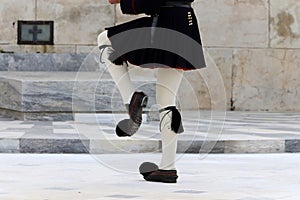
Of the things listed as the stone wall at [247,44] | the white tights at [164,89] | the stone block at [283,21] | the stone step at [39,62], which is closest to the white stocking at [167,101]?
the white tights at [164,89]

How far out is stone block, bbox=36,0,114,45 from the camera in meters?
14.0

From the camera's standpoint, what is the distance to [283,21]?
14344mm

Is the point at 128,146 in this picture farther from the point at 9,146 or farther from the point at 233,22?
the point at 233,22

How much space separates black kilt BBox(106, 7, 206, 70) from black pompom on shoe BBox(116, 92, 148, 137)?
10.0 inches

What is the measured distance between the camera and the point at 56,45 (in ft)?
45.8

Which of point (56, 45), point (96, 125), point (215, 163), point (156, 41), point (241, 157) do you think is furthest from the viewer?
point (56, 45)

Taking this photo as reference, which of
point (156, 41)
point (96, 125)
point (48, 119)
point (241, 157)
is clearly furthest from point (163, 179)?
point (48, 119)

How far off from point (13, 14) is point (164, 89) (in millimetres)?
7458

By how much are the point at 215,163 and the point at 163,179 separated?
169 cm

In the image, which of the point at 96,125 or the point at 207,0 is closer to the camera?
the point at 96,125

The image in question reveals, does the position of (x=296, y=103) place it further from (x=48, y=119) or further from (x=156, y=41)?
(x=156, y=41)

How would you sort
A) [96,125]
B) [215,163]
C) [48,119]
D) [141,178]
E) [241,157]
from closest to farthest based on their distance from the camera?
[141,178] → [215,163] → [241,157] → [96,125] → [48,119]

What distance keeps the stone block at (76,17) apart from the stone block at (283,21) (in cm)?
240

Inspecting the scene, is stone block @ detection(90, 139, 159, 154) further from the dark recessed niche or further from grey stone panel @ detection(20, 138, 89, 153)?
the dark recessed niche
